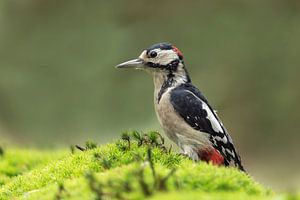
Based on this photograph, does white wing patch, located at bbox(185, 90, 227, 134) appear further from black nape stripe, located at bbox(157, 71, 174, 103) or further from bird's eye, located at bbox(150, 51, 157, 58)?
bird's eye, located at bbox(150, 51, 157, 58)

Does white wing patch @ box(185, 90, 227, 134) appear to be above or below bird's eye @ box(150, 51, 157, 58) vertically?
below

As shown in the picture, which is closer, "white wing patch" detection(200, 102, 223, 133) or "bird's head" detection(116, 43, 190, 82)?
"white wing patch" detection(200, 102, 223, 133)

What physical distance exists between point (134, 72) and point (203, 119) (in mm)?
15390

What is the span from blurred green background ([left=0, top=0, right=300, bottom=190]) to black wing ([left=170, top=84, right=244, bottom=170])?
34.5 ft

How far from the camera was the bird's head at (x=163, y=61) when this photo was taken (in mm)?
7684

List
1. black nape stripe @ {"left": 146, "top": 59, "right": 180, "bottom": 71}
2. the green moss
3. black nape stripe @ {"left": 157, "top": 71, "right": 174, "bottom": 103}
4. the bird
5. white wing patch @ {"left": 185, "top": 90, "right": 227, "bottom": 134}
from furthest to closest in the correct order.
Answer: black nape stripe @ {"left": 146, "top": 59, "right": 180, "bottom": 71}
black nape stripe @ {"left": 157, "top": 71, "right": 174, "bottom": 103}
white wing patch @ {"left": 185, "top": 90, "right": 227, "bottom": 134}
the bird
the green moss

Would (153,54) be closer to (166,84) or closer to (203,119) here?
(166,84)

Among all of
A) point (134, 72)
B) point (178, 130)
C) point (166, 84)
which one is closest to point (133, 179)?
point (178, 130)

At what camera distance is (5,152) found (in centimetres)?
1024

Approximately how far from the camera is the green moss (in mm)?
4586

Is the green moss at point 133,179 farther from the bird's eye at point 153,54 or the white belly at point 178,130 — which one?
the bird's eye at point 153,54

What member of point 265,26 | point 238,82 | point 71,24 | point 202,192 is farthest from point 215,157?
point 71,24

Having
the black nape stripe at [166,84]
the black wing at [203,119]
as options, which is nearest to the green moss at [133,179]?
the black wing at [203,119]

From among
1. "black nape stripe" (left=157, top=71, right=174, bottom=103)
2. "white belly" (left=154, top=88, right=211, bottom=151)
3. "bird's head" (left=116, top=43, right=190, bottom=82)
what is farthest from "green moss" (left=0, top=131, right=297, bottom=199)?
"bird's head" (left=116, top=43, right=190, bottom=82)
